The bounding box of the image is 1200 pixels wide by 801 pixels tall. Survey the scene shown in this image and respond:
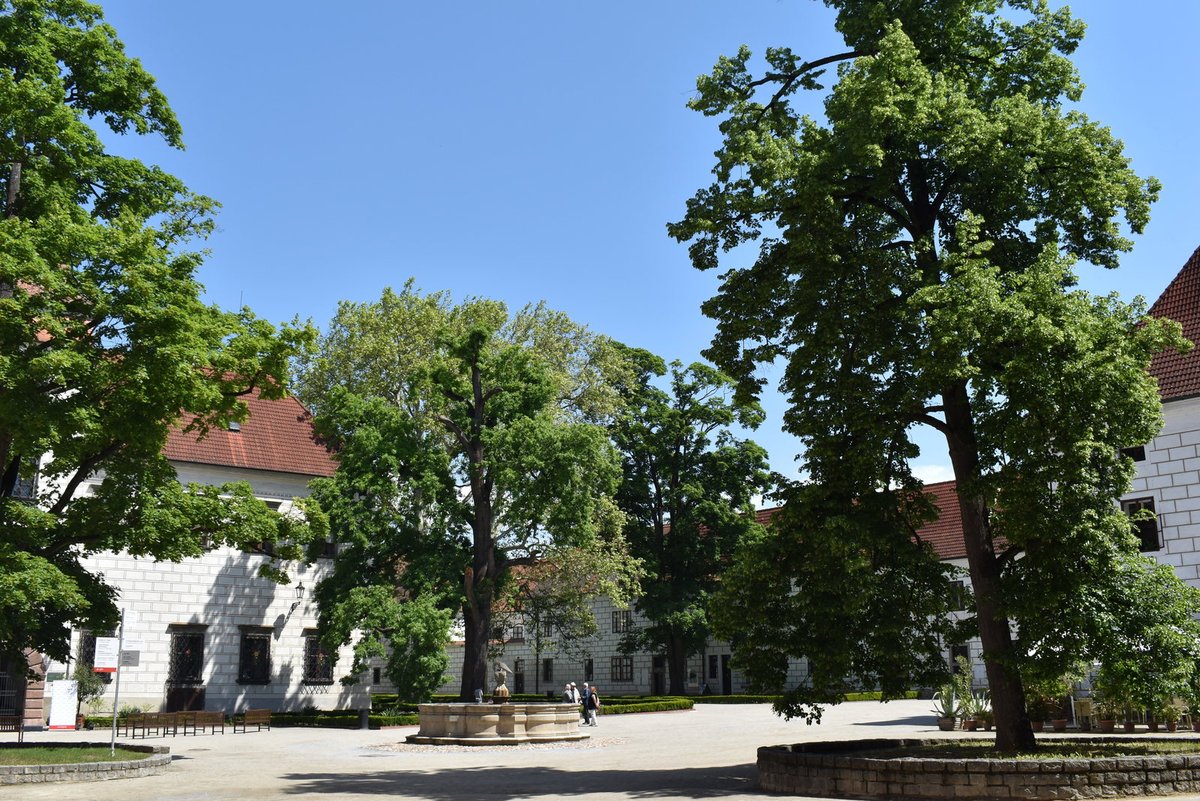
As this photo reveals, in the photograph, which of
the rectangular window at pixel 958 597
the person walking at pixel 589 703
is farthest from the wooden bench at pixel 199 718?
the rectangular window at pixel 958 597

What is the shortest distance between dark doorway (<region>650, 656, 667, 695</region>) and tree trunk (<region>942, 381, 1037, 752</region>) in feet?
146

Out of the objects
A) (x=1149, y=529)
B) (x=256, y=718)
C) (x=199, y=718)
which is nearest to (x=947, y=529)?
(x=1149, y=529)

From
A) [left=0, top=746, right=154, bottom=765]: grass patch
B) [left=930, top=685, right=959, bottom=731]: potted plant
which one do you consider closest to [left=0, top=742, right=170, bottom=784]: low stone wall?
[left=0, top=746, right=154, bottom=765]: grass patch

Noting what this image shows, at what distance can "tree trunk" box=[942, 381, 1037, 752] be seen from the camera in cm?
1540

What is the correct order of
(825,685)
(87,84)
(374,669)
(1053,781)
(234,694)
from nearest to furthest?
(1053,781) < (825,685) < (87,84) < (234,694) < (374,669)

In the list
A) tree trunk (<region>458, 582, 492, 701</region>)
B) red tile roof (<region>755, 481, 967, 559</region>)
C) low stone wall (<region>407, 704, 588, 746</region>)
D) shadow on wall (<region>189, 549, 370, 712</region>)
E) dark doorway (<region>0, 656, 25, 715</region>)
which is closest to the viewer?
low stone wall (<region>407, 704, 588, 746</region>)

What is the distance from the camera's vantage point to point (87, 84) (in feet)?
70.9

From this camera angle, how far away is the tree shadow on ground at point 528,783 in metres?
14.8

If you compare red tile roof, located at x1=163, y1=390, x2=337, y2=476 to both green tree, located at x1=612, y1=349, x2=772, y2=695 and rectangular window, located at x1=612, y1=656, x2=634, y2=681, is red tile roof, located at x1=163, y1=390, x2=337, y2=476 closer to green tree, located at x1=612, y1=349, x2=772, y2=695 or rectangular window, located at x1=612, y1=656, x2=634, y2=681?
green tree, located at x1=612, y1=349, x2=772, y2=695

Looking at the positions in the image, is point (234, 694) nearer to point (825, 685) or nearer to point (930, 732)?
point (930, 732)

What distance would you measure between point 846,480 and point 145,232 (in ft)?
43.7

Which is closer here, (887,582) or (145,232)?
(887,582)

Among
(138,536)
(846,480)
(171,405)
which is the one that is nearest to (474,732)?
(138,536)

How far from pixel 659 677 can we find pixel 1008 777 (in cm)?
4794
